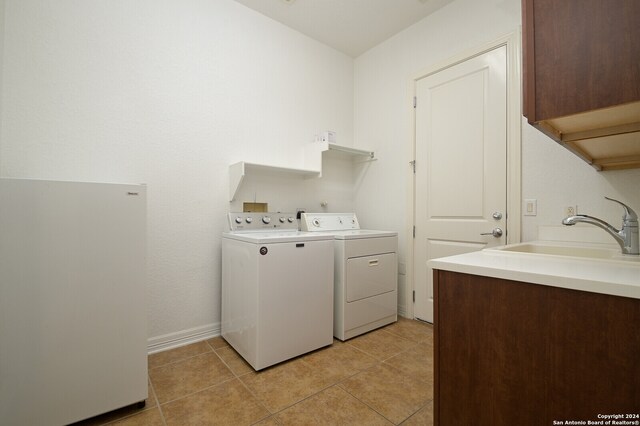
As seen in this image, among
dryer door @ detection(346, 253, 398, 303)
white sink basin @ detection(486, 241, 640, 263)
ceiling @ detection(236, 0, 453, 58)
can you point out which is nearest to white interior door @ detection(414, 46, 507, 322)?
dryer door @ detection(346, 253, 398, 303)

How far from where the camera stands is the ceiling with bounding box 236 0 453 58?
7.91 ft

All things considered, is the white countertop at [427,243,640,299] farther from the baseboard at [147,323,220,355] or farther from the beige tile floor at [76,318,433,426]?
the baseboard at [147,323,220,355]

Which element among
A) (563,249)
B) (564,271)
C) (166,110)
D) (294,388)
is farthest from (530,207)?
(166,110)

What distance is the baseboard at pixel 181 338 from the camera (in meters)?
2.00

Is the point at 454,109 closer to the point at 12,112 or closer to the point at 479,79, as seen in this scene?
the point at 479,79

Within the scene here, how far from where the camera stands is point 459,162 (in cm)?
233

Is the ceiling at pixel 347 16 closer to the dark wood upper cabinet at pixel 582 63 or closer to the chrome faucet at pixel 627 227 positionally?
the dark wood upper cabinet at pixel 582 63

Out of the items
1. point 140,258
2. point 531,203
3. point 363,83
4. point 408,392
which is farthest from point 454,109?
point 140,258

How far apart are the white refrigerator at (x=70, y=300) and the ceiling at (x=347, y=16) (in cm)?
207

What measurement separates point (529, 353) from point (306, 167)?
2.30 meters

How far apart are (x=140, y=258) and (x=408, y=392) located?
5.25 ft

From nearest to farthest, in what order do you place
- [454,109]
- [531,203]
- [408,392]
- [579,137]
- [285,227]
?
[579,137]
[408,392]
[531,203]
[454,109]
[285,227]

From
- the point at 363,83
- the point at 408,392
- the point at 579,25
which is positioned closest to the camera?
the point at 579,25

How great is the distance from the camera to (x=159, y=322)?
6.67ft
